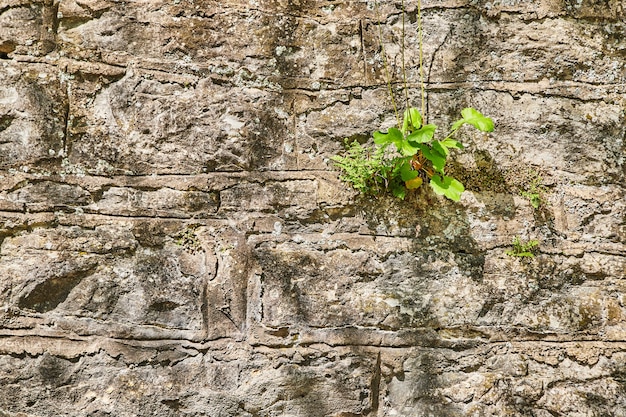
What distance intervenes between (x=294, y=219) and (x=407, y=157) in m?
0.48

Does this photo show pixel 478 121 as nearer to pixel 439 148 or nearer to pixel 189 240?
pixel 439 148

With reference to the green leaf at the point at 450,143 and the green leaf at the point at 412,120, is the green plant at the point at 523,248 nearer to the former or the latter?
the green leaf at the point at 450,143

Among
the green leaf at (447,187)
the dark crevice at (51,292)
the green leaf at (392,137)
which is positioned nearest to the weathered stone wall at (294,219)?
the dark crevice at (51,292)

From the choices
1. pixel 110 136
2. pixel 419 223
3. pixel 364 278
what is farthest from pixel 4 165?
pixel 419 223

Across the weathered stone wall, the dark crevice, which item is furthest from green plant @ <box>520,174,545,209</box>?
the dark crevice

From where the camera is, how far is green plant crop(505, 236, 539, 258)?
1995 mm

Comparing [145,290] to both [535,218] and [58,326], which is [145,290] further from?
[535,218]

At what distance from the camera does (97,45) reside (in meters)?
2.03

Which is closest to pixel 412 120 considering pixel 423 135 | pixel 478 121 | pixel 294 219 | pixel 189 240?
pixel 423 135

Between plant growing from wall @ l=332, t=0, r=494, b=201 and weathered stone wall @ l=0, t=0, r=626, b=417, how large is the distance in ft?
0.23

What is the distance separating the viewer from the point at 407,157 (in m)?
1.90

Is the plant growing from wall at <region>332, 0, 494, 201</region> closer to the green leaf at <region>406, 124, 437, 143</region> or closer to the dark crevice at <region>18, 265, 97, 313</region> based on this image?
the green leaf at <region>406, 124, 437, 143</region>

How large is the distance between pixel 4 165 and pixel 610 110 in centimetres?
230

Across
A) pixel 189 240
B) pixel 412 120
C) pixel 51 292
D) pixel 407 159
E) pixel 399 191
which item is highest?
pixel 412 120
